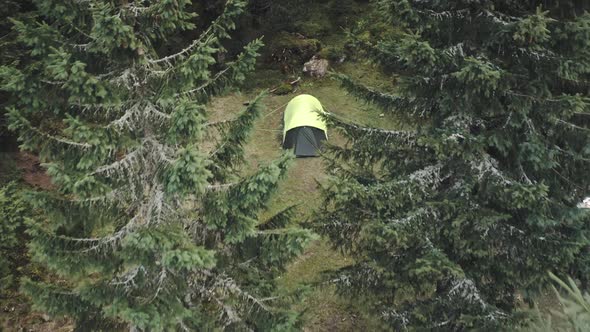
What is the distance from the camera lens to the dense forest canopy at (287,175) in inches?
203

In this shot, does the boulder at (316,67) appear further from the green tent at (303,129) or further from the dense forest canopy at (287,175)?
the dense forest canopy at (287,175)

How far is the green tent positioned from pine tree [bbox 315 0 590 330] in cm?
759

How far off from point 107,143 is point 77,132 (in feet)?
1.49

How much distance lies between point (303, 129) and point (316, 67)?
4.43 meters

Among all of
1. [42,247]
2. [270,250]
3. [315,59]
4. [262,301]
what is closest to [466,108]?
[270,250]

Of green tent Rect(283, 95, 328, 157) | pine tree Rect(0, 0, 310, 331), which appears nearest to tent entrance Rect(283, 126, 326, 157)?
green tent Rect(283, 95, 328, 157)

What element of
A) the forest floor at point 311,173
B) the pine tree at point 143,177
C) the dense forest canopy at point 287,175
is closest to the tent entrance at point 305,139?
the forest floor at point 311,173

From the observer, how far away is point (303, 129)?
1475cm

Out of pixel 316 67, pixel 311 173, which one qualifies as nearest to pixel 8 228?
pixel 311 173

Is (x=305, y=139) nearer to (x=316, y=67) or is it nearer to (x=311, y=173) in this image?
(x=311, y=173)

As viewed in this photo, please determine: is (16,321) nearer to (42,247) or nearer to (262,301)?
(42,247)

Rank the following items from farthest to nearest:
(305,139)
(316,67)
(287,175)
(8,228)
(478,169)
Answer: (316,67)
(305,139)
(8,228)
(478,169)
(287,175)

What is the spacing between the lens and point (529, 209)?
6.04m

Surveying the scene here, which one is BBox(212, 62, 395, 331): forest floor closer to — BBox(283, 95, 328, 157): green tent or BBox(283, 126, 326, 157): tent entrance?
BBox(283, 126, 326, 157): tent entrance
